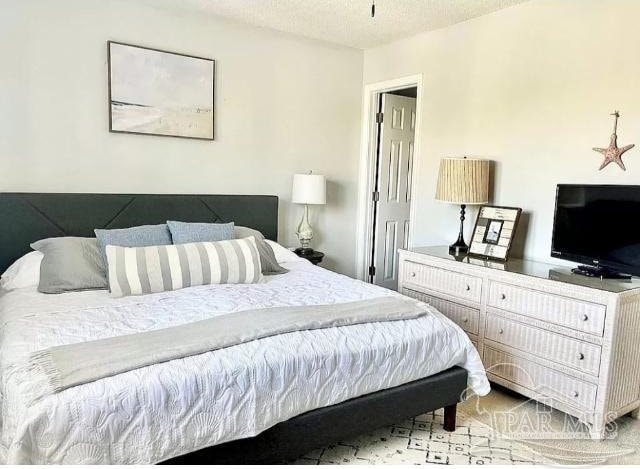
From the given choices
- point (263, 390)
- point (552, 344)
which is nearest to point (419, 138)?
point (552, 344)

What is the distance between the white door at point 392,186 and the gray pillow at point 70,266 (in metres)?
2.67

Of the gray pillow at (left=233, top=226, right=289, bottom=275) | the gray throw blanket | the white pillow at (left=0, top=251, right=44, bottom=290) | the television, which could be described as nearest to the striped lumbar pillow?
the gray pillow at (left=233, top=226, right=289, bottom=275)

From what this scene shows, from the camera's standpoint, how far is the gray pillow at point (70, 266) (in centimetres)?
259

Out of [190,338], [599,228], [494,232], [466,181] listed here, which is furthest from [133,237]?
[599,228]

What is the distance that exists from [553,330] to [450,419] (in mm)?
761

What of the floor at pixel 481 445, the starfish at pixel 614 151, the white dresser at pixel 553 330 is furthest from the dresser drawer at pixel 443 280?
the starfish at pixel 614 151

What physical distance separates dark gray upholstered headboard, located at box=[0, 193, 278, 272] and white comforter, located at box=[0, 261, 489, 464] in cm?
56

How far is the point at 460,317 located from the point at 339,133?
2.13 metres

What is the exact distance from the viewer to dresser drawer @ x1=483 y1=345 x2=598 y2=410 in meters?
2.48

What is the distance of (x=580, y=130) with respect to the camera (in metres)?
2.96

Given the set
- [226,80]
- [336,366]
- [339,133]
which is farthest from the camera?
[339,133]

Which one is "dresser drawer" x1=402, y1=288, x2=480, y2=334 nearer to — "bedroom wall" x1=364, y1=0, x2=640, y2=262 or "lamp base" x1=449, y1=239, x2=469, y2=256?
"lamp base" x1=449, y1=239, x2=469, y2=256

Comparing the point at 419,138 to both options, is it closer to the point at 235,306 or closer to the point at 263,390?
the point at 235,306

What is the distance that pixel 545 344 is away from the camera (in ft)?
8.73
